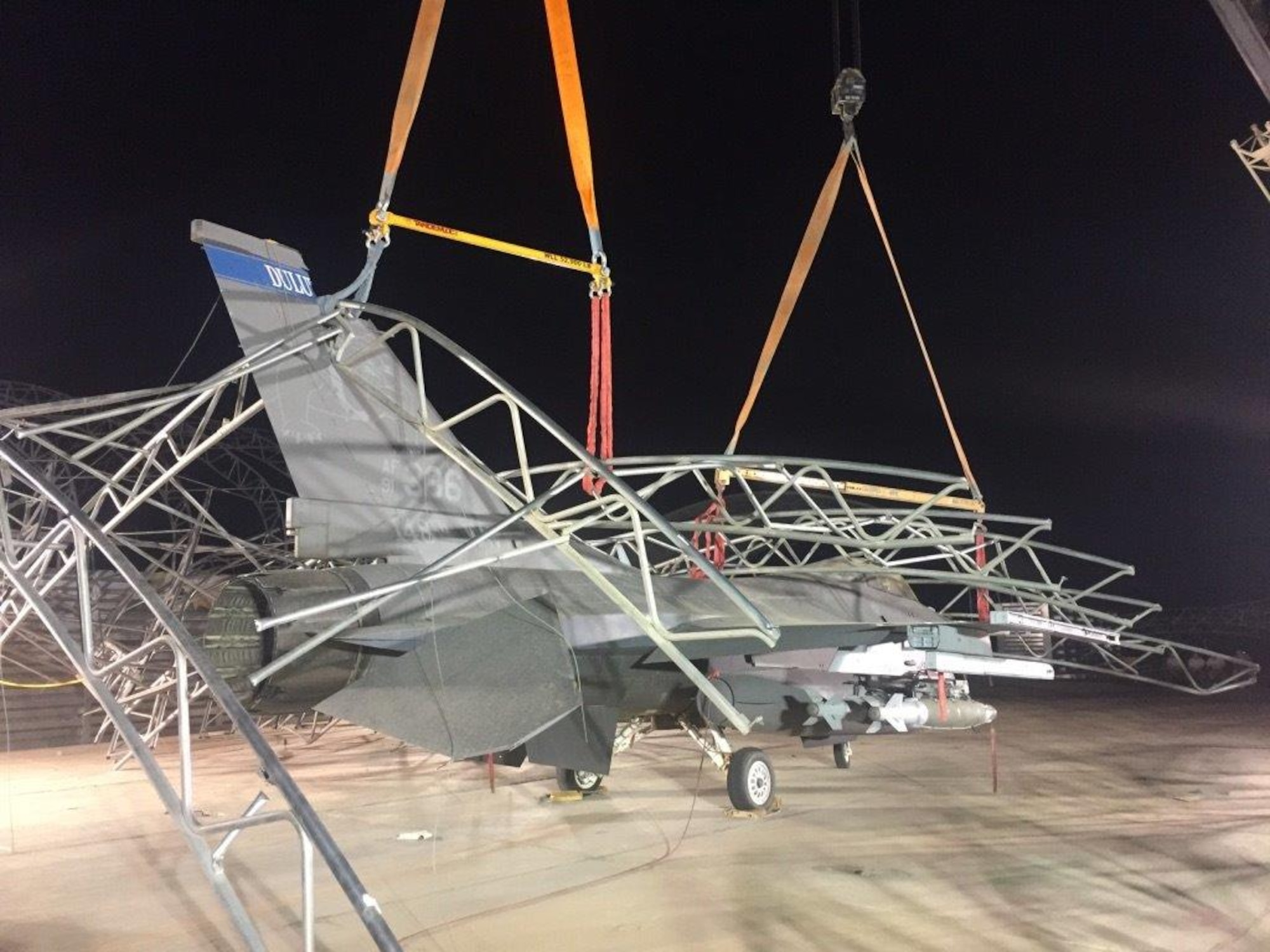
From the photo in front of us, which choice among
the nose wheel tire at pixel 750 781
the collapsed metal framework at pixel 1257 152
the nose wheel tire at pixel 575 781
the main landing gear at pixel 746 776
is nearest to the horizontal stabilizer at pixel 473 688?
the main landing gear at pixel 746 776

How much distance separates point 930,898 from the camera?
701 centimetres

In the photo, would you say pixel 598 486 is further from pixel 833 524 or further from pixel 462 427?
pixel 462 427

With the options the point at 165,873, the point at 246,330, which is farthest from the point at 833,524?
the point at 165,873

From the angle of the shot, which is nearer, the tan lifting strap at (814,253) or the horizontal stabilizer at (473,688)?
the horizontal stabilizer at (473,688)

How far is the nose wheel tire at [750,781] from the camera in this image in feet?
34.2

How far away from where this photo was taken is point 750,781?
34.4 feet

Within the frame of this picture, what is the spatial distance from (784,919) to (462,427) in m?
17.6

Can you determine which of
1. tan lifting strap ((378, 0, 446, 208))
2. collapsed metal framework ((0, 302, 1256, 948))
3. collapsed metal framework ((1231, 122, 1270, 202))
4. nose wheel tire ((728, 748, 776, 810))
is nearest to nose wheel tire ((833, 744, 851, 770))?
collapsed metal framework ((0, 302, 1256, 948))

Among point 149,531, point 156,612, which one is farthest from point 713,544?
point 149,531

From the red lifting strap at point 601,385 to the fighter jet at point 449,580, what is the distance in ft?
0.94

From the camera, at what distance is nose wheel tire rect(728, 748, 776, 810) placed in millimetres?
10430

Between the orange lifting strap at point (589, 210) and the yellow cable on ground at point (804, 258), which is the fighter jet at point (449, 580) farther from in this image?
the yellow cable on ground at point (804, 258)

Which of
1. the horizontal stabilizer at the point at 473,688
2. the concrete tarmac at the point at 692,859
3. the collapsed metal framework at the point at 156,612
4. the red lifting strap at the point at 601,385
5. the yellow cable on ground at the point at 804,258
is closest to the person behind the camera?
the collapsed metal framework at the point at 156,612

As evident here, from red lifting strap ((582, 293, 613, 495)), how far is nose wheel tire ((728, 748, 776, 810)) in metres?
4.39
